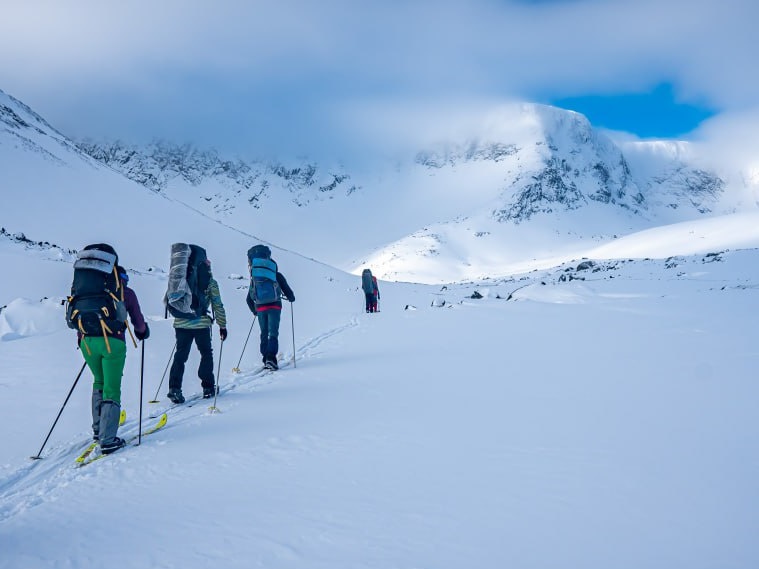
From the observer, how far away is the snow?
2.48 metres

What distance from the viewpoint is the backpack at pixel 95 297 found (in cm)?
449

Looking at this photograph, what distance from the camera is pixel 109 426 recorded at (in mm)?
→ 4402

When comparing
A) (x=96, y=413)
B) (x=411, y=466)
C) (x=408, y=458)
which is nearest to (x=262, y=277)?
(x=96, y=413)

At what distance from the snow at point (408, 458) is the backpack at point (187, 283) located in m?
1.25

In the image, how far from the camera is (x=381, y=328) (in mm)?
13625

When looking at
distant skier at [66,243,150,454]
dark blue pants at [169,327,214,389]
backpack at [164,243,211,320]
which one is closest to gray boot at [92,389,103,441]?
distant skier at [66,243,150,454]

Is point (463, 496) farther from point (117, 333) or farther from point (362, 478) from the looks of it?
point (117, 333)

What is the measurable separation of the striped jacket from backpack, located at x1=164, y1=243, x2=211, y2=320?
55 mm

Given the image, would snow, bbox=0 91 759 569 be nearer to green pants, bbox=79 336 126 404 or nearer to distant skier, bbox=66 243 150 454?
distant skier, bbox=66 243 150 454

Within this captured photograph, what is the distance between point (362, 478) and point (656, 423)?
2.95 m

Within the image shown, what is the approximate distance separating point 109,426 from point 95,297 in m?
1.29

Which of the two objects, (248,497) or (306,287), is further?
(306,287)

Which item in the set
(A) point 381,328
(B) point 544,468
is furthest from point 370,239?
(B) point 544,468

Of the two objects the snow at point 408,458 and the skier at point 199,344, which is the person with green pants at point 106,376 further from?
the skier at point 199,344
